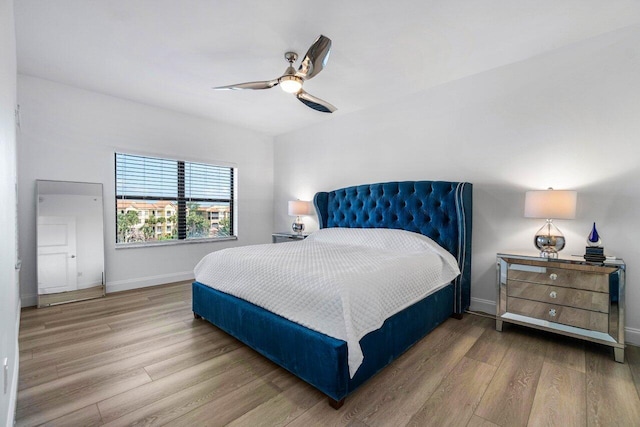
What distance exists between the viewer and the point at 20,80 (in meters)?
3.10

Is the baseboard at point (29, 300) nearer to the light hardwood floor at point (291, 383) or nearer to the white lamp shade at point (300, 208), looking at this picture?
the light hardwood floor at point (291, 383)

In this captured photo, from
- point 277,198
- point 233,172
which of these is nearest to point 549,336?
point 277,198

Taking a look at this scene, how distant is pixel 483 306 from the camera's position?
3098mm

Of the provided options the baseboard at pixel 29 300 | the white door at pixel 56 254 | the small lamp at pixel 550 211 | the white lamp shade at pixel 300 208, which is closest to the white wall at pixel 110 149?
the baseboard at pixel 29 300

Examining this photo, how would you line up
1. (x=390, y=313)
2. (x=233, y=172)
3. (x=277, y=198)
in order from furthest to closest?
(x=277, y=198) → (x=233, y=172) → (x=390, y=313)

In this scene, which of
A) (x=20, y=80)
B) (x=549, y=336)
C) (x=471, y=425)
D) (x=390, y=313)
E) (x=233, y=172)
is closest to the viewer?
(x=471, y=425)

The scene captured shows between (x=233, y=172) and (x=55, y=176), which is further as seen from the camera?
(x=233, y=172)

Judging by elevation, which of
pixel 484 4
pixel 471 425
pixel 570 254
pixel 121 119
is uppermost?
pixel 484 4

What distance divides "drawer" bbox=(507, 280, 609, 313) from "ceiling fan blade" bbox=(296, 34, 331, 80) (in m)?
2.47

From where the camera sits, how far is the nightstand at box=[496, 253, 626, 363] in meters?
2.11

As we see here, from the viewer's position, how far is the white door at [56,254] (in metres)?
3.22

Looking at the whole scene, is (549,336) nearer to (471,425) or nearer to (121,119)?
(471,425)

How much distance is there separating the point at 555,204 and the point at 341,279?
1927 millimetres

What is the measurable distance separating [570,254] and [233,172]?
465 centimetres
